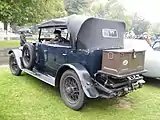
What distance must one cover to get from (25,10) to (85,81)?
11.0 meters

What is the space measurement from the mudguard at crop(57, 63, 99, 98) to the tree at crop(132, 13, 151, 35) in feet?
115

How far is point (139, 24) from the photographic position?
3841 centimetres

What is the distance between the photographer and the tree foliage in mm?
12344

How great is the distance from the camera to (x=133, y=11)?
1487 inches

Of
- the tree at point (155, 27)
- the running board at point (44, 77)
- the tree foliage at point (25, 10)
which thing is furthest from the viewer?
the tree at point (155, 27)

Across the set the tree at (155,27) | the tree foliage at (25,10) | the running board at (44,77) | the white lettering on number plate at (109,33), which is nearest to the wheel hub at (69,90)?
the running board at (44,77)

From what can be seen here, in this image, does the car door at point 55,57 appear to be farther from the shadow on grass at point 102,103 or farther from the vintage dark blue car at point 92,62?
the shadow on grass at point 102,103

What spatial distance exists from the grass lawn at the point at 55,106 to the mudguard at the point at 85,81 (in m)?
0.47

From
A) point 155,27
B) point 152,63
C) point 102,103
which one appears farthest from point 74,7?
point 102,103

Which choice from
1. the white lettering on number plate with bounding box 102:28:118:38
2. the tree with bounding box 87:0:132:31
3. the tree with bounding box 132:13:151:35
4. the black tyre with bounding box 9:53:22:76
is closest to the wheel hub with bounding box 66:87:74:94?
the white lettering on number plate with bounding box 102:28:118:38

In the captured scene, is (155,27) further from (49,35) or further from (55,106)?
(55,106)

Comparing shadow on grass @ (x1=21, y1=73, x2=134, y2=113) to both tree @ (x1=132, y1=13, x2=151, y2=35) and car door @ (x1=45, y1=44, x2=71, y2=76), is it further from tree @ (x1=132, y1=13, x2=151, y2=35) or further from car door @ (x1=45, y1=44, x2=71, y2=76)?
tree @ (x1=132, y1=13, x2=151, y2=35)

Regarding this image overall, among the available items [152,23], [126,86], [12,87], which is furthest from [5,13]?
[152,23]

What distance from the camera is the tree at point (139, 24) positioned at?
38.0 m
